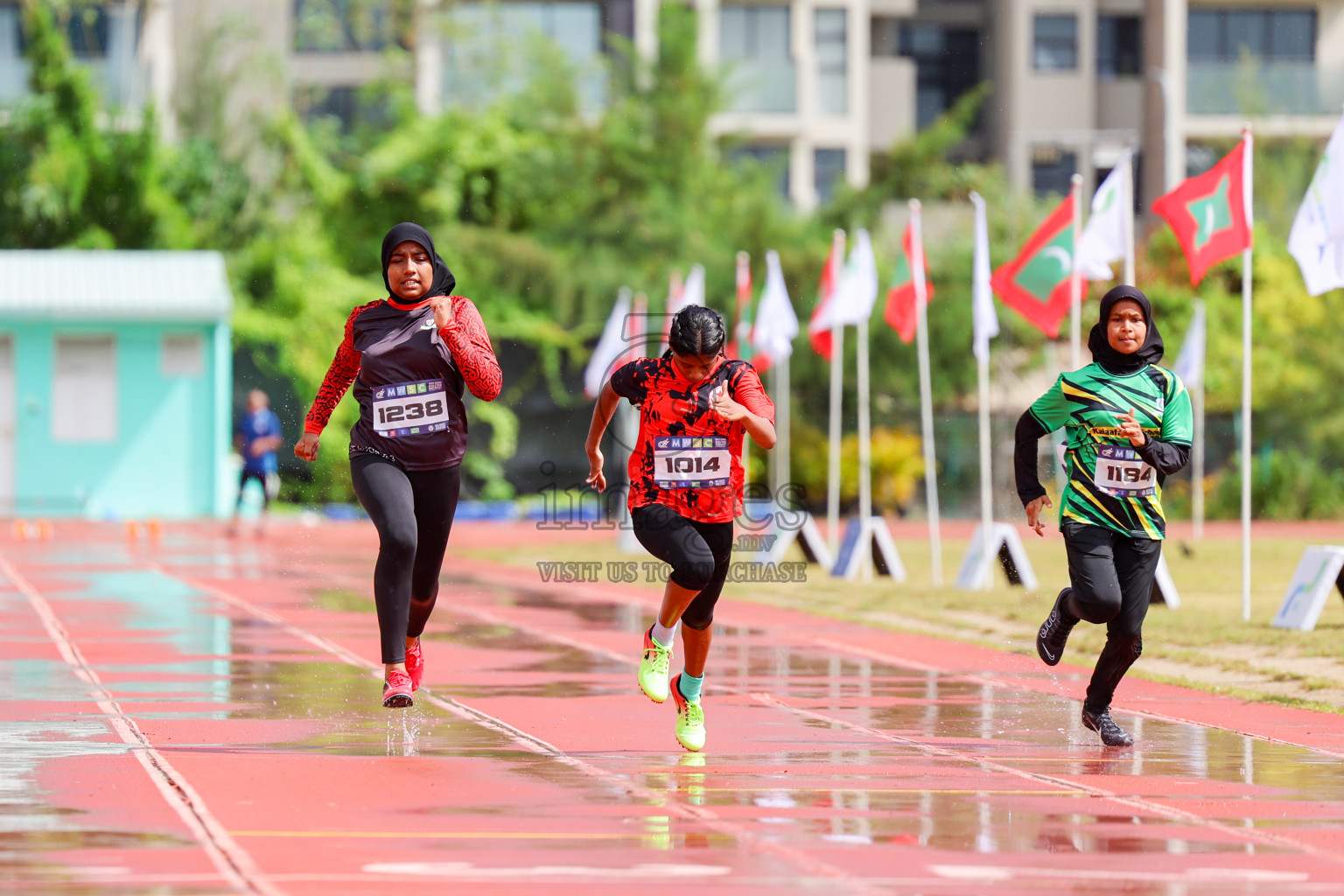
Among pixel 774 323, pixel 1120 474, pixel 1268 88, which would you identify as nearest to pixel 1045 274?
pixel 774 323

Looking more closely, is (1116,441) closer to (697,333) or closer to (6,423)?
(697,333)

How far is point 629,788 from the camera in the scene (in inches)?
305

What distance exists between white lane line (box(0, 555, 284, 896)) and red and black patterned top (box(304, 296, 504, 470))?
1633 millimetres

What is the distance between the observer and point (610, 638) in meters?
14.3

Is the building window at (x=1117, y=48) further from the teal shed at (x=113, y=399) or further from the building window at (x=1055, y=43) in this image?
the teal shed at (x=113, y=399)

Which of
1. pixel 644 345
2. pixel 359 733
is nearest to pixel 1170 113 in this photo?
pixel 644 345

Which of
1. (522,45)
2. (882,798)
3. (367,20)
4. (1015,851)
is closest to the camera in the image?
(1015,851)

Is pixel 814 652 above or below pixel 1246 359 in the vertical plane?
below

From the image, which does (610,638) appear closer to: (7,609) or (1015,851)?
(7,609)

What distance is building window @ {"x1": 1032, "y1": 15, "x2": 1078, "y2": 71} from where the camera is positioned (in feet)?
179

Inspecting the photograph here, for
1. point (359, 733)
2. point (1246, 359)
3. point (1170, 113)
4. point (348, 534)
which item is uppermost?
point (1170, 113)

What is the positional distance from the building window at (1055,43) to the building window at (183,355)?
27085mm

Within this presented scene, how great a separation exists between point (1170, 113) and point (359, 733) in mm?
38780

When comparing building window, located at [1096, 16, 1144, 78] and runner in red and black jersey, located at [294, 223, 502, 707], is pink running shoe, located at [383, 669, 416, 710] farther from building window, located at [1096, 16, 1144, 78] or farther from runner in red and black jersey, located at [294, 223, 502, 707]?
building window, located at [1096, 16, 1144, 78]
